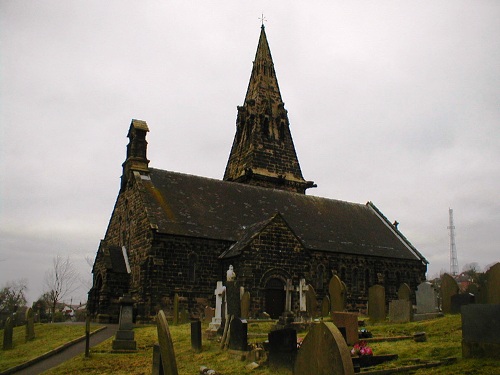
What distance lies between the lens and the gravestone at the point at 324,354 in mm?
6395

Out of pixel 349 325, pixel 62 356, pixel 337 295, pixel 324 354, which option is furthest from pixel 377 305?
pixel 324 354

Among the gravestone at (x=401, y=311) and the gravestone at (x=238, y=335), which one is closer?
the gravestone at (x=238, y=335)

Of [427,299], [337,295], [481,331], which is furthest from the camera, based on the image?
[337,295]

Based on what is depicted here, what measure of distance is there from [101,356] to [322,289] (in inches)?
704

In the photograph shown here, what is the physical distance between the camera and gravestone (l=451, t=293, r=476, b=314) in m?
18.2

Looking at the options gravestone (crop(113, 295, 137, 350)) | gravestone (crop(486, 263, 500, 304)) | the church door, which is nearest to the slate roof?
the church door

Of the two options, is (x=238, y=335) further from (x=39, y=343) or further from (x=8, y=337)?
(x=8, y=337)

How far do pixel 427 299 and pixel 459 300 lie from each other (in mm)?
1132

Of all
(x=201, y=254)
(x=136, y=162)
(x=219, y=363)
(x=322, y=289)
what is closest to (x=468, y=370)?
(x=219, y=363)

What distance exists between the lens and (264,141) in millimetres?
42312

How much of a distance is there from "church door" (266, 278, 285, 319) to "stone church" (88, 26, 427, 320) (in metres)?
0.05

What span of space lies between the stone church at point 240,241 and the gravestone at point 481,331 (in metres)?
10.9

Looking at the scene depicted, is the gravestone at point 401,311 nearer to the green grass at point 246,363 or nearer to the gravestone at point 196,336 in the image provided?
the green grass at point 246,363

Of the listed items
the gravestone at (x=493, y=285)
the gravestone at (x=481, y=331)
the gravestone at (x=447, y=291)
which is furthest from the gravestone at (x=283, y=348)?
the gravestone at (x=447, y=291)
